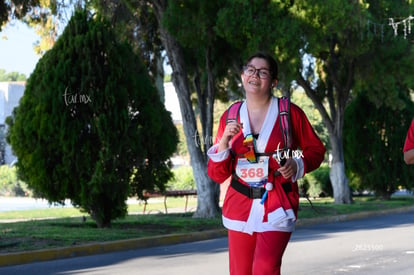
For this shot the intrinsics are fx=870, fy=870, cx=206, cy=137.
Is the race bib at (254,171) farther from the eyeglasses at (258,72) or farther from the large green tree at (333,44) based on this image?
the large green tree at (333,44)

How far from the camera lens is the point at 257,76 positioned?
5262mm

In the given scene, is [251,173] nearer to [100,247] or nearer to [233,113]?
[233,113]

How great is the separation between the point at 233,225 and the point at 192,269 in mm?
6021

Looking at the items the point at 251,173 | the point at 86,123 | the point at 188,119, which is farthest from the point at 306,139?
the point at 188,119

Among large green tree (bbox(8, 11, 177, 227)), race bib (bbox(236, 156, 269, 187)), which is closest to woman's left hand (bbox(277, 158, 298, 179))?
race bib (bbox(236, 156, 269, 187))

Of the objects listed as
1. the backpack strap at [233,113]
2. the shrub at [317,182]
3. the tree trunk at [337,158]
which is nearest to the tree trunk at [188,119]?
the tree trunk at [337,158]

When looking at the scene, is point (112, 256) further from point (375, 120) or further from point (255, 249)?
point (375, 120)

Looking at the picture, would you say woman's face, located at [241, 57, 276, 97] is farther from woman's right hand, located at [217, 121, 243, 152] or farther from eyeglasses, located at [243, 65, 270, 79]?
woman's right hand, located at [217, 121, 243, 152]

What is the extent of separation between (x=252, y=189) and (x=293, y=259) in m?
7.08

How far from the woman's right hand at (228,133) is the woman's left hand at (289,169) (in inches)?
13.4

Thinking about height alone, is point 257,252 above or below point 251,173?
below

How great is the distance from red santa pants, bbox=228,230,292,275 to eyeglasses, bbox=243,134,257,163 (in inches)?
17.5

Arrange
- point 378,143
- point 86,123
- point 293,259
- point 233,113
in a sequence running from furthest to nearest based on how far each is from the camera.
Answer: point 378,143
point 86,123
point 293,259
point 233,113

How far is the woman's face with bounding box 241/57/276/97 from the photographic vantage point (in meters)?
5.27
